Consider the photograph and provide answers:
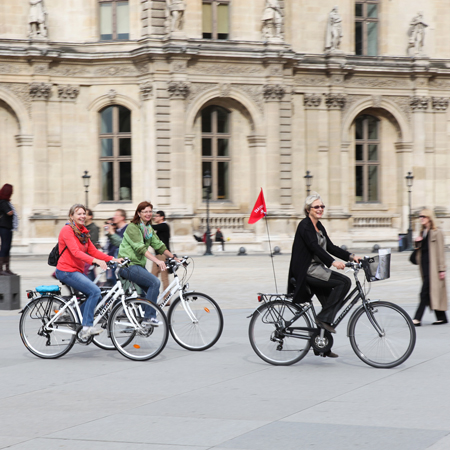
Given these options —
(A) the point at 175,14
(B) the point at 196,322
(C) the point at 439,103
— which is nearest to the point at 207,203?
(A) the point at 175,14

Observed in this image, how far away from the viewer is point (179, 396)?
26.1 ft

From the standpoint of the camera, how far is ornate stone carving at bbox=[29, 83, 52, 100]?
3522 centimetres

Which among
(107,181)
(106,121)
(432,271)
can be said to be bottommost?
(432,271)

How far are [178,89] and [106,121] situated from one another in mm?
3781

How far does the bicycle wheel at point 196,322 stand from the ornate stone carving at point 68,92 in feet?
86.9

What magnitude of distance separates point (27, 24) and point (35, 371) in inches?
1114

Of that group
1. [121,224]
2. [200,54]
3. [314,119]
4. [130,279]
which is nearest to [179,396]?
[130,279]

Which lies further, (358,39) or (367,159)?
(367,159)

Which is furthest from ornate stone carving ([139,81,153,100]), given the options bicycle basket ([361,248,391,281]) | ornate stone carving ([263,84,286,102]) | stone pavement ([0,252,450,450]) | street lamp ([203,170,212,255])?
bicycle basket ([361,248,391,281])

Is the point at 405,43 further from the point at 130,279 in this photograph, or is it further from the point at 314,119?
the point at 130,279

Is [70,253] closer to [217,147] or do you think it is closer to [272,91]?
[272,91]

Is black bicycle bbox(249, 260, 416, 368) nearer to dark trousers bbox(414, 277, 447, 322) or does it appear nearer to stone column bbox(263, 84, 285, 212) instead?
dark trousers bbox(414, 277, 447, 322)

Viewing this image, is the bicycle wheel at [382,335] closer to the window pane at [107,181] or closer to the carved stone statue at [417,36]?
the window pane at [107,181]

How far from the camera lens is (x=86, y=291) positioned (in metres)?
10.2
